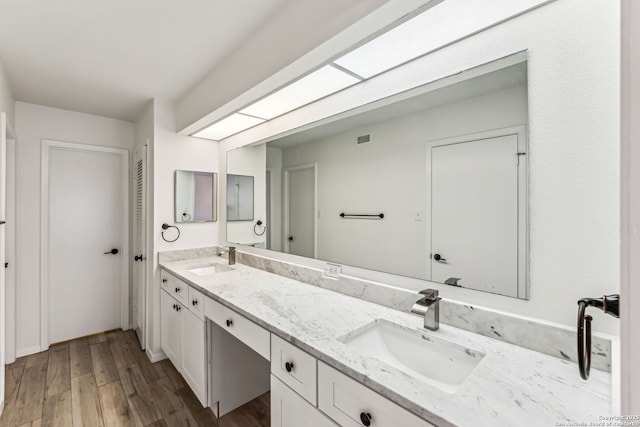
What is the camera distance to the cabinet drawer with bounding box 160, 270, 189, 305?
215cm

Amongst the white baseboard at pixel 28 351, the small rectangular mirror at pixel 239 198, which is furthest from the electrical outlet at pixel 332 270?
the white baseboard at pixel 28 351

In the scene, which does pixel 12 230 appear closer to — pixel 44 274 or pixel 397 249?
pixel 44 274

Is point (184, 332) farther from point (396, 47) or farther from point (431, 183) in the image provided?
point (396, 47)

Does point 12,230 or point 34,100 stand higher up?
point 34,100

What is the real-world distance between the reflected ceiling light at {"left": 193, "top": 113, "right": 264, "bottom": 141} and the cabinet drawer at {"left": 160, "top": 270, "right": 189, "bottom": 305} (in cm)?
126

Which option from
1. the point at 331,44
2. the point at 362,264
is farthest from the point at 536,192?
the point at 331,44

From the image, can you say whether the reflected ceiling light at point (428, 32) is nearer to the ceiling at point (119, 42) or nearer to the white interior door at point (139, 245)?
the ceiling at point (119, 42)

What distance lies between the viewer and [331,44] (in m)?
1.26

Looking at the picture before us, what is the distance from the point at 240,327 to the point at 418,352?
2.84 ft

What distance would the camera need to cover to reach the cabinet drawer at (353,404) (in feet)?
2.75

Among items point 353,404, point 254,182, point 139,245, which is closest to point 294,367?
point 353,404

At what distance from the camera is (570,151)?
988mm

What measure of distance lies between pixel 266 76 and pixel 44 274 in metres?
3.01

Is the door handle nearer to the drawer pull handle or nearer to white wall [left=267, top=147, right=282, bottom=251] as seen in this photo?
the drawer pull handle
